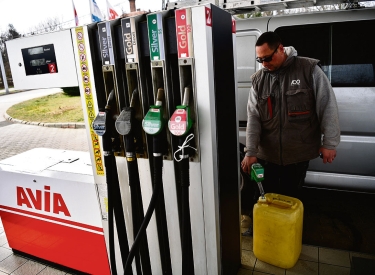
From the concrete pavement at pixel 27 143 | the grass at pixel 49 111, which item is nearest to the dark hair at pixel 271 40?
the concrete pavement at pixel 27 143

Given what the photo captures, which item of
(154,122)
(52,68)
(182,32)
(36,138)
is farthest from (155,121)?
(36,138)

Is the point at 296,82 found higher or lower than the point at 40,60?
lower

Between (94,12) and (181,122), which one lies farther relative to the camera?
(94,12)

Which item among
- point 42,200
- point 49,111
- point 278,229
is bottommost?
point 49,111

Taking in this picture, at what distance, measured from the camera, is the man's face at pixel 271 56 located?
2.39 meters

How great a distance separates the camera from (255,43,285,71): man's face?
2.39 meters

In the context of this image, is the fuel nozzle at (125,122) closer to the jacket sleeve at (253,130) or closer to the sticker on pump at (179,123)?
the sticker on pump at (179,123)

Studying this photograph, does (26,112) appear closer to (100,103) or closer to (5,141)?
(5,141)

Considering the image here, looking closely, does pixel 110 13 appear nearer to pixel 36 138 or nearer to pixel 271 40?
pixel 271 40

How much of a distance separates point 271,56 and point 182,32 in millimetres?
1120

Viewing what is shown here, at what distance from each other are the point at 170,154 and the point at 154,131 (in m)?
0.25

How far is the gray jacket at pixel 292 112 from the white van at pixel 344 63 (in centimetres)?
73

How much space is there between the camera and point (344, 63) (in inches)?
119

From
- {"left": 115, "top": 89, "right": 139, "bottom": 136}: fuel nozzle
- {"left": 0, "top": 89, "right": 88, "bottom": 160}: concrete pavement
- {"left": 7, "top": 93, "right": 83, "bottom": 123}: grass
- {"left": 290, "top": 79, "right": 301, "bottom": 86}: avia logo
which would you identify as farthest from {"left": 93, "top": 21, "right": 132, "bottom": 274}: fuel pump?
{"left": 7, "top": 93, "right": 83, "bottom": 123}: grass
